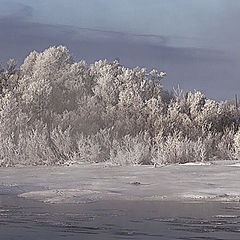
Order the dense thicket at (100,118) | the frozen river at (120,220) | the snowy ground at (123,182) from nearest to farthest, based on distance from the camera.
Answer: the frozen river at (120,220), the snowy ground at (123,182), the dense thicket at (100,118)

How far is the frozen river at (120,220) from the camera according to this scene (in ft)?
22.4

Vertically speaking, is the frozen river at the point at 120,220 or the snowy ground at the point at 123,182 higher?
the frozen river at the point at 120,220

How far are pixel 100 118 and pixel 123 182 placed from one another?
10022 mm

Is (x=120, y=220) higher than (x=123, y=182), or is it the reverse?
(x=120, y=220)

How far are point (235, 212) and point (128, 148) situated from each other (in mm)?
10353

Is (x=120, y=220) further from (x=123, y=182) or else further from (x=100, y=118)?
(x=100, y=118)

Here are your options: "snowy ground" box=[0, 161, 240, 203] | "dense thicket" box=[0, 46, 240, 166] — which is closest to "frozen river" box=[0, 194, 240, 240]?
"snowy ground" box=[0, 161, 240, 203]

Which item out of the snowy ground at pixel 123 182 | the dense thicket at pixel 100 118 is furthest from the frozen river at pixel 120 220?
the dense thicket at pixel 100 118

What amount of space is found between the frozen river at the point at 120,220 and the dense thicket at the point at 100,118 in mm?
7809

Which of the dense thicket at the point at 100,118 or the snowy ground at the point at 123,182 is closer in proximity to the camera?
the snowy ground at the point at 123,182

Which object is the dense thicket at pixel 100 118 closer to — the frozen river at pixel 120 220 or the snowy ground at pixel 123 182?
A: the snowy ground at pixel 123 182

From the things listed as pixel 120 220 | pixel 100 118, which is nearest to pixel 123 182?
pixel 120 220

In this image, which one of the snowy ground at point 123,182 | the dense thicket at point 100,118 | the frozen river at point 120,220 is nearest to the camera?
the frozen river at point 120,220

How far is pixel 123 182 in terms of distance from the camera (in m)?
13.0
